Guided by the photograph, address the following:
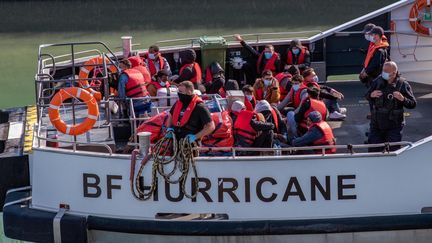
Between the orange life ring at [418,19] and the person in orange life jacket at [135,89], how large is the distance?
13.3ft

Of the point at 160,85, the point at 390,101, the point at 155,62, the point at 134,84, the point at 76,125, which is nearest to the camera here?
the point at 390,101

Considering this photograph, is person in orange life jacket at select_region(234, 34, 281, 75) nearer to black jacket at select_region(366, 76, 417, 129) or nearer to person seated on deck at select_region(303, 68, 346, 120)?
person seated on deck at select_region(303, 68, 346, 120)

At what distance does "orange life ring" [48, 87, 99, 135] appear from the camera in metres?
9.31

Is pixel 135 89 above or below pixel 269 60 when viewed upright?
below

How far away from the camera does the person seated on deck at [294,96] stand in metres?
10.6

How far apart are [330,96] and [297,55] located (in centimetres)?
174

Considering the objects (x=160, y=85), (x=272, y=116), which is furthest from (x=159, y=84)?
(x=272, y=116)

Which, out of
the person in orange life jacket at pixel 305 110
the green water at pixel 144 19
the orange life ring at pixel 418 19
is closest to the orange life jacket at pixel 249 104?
the person in orange life jacket at pixel 305 110

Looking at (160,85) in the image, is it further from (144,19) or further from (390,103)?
(144,19)

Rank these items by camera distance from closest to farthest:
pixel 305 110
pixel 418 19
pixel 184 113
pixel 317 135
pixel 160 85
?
pixel 184 113
pixel 317 135
pixel 305 110
pixel 160 85
pixel 418 19

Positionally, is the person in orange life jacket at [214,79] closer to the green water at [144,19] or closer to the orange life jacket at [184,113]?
the orange life jacket at [184,113]

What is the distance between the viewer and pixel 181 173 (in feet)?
28.8

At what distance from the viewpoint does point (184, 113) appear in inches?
346

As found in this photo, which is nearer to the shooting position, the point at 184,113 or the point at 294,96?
the point at 184,113
